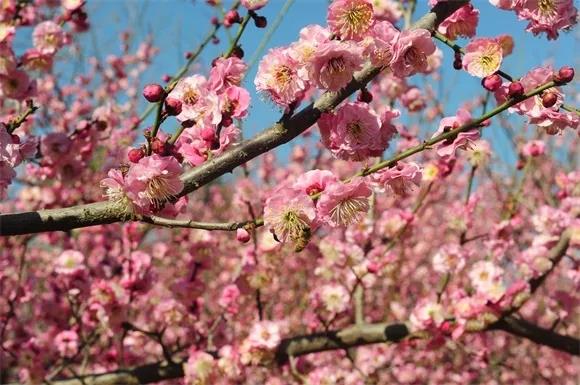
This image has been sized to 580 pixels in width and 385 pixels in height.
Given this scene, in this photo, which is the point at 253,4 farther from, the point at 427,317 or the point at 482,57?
the point at 427,317

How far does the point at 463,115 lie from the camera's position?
192cm

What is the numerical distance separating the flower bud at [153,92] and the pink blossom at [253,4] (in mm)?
615

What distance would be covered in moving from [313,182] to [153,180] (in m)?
0.45

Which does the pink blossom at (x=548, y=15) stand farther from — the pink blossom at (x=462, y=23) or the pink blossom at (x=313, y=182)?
the pink blossom at (x=313, y=182)

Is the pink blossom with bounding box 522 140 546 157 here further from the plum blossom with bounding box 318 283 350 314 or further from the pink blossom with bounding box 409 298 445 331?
the plum blossom with bounding box 318 283 350 314

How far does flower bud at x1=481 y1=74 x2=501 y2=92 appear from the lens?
1.80 m

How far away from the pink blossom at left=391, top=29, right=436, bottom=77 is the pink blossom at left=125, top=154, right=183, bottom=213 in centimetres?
69

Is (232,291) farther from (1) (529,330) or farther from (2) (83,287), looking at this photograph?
(1) (529,330)

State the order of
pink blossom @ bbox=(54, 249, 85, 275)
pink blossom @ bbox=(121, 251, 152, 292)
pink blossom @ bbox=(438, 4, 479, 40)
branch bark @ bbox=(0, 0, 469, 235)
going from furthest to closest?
pink blossom @ bbox=(54, 249, 85, 275) → pink blossom @ bbox=(121, 251, 152, 292) → pink blossom @ bbox=(438, 4, 479, 40) → branch bark @ bbox=(0, 0, 469, 235)

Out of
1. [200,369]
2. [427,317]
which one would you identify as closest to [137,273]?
[200,369]

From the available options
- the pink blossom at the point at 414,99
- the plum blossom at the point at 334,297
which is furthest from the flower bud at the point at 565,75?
the pink blossom at the point at 414,99

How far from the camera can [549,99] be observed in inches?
68.6

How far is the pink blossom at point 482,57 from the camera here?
1887 mm

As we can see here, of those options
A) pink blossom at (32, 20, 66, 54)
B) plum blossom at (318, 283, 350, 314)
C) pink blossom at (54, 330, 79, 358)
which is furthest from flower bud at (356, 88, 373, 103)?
pink blossom at (54, 330, 79, 358)
